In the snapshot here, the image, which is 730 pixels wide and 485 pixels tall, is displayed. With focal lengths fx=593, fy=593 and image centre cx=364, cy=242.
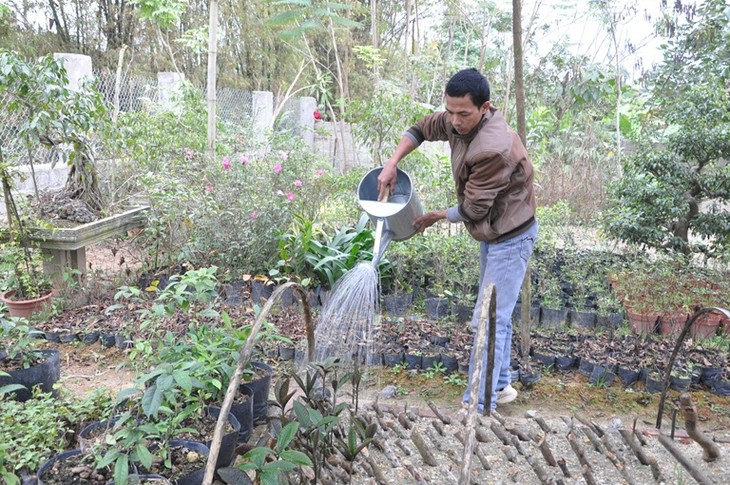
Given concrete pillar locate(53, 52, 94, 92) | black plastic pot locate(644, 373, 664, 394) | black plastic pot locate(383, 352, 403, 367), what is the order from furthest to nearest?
concrete pillar locate(53, 52, 94, 92) < black plastic pot locate(383, 352, 403, 367) < black plastic pot locate(644, 373, 664, 394)

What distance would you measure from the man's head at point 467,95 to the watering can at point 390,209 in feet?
1.50

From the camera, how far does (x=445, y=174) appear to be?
5301mm

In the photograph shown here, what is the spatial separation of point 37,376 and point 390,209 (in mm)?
1814

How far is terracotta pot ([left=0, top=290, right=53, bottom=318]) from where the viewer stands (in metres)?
4.15

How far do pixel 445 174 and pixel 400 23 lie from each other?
9164mm

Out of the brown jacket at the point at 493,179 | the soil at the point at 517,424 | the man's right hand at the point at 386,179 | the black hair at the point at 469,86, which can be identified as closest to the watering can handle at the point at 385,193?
the man's right hand at the point at 386,179

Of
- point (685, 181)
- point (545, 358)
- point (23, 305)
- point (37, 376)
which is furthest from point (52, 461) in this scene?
point (685, 181)

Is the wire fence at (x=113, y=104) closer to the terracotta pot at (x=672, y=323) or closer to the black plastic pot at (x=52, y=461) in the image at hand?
the black plastic pot at (x=52, y=461)

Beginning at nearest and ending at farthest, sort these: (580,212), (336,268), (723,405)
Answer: (723,405) < (336,268) < (580,212)

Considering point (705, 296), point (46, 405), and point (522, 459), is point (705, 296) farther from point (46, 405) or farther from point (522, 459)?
point (46, 405)

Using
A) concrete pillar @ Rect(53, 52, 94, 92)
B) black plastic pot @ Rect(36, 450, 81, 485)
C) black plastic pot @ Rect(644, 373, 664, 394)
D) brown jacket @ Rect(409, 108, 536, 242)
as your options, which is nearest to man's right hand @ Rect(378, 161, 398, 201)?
brown jacket @ Rect(409, 108, 536, 242)

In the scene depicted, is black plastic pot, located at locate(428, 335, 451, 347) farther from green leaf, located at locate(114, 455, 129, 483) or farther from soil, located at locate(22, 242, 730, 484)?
green leaf, located at locate(114, 455, 129, 483)

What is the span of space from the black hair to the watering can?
0.53m

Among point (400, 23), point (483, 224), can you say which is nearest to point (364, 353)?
point (483, 224)
